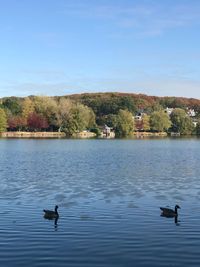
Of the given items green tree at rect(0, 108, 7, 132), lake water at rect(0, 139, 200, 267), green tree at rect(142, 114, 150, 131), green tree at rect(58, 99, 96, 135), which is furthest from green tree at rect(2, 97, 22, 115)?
lake water at rect(0, 139, 200, 267)

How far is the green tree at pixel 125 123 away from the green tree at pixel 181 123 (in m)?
21.2

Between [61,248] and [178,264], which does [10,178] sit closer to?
[61,248]

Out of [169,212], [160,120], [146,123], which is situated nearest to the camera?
[169,212]

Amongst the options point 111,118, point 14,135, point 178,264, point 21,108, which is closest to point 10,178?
point 178,264

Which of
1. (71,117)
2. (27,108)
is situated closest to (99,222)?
(71,117)

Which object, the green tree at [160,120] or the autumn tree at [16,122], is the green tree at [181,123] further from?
the autumn tree at [16,122]

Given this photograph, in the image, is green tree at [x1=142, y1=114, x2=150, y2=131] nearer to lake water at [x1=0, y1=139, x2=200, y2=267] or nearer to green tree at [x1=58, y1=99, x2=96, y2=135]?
green tree at [x1=58, y1=99, x2=96, y2=135]

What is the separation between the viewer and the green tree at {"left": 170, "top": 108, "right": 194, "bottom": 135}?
176 metres

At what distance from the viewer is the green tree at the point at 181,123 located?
17562 cm

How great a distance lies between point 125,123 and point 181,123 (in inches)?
1059

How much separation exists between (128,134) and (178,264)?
15313cm

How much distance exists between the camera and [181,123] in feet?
580

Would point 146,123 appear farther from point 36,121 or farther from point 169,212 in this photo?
point 169,212

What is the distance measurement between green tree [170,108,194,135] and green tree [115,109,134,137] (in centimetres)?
2119
